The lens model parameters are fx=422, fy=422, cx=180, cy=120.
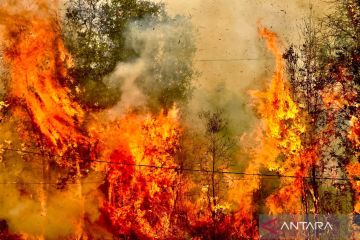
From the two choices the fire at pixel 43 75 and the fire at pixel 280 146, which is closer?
the fire at pixel 280 146

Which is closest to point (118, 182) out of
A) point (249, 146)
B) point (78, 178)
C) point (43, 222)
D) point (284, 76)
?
point (78, 178)

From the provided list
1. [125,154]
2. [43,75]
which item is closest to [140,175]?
[125,154]

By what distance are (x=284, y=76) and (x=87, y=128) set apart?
509 inches

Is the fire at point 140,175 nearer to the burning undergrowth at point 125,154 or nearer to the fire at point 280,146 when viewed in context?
the burning undergrowth at point 125,154

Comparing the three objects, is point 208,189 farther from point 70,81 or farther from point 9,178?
point 9,178

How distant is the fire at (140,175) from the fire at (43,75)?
258 cm

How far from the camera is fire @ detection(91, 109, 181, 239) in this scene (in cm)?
2555

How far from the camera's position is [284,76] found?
83.5 ft

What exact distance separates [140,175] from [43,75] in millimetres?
8744

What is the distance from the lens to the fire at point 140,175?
25.5 m

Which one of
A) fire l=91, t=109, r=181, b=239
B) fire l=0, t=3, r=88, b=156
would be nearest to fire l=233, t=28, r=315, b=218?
fire l=91, t=109, r=181, b=239

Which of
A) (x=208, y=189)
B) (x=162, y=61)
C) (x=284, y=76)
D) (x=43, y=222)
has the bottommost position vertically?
(x=43, y=222)

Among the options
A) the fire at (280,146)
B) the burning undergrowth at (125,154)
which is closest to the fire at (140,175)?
the burning undergrowth at (125,154)

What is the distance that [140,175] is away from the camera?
26828mm
